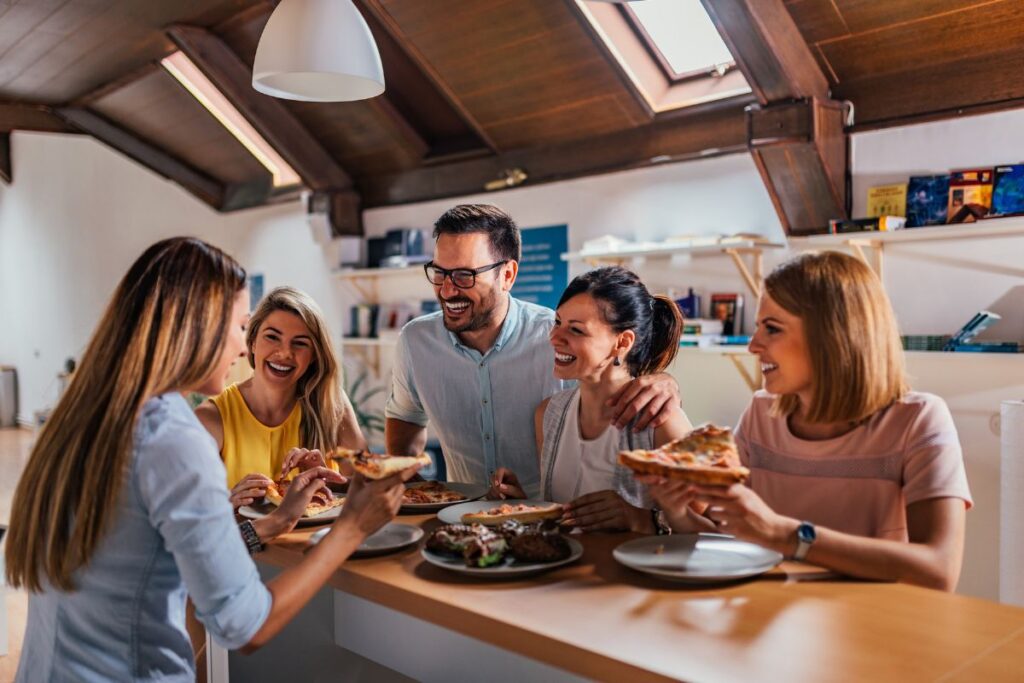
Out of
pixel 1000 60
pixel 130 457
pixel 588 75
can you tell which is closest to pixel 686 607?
pixel 130 457

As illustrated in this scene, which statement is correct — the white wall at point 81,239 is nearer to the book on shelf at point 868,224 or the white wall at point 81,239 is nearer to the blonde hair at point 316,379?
the book on shelf at point 868,224

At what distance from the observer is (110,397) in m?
1.53

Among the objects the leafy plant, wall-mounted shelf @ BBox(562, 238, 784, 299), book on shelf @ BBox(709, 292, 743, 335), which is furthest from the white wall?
Result: book on shelf @ BBox(709, 292, 743, 335)

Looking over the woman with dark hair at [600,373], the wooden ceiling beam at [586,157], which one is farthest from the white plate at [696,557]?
the wooden ceiling beam at [586,157]

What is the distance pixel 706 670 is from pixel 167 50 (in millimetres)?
7291

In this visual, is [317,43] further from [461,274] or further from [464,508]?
[464,508]

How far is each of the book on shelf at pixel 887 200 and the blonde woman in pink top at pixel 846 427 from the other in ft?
8.45

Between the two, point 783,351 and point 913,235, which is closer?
point 783,351

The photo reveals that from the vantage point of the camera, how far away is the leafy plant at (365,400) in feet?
24.3

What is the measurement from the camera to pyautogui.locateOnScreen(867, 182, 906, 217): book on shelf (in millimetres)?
4262

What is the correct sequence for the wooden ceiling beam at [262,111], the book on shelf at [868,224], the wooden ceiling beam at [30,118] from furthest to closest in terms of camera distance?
the wooden ceiling beam at [30,118] < the wooden ceiling beam at [262,111] < the book on shelf at [868,224]

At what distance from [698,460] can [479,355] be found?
54.8 inches

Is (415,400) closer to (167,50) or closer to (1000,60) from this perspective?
(1000,60)

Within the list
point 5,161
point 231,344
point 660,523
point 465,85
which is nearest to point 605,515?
point 660,523
